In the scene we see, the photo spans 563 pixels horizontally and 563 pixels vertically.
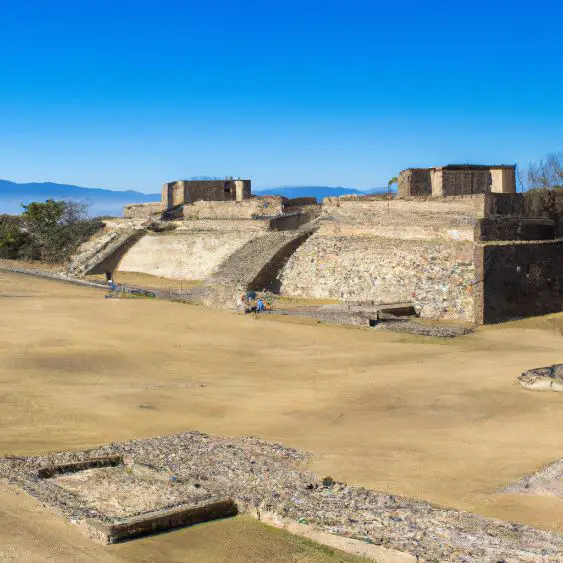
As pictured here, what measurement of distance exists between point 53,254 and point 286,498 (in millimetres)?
35007

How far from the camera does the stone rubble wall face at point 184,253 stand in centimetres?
3441

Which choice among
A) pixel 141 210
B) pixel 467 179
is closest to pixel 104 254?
pixel 141 210

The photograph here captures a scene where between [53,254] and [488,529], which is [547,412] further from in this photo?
[53,254]

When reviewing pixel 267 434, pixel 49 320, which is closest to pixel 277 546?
pixel 267 434

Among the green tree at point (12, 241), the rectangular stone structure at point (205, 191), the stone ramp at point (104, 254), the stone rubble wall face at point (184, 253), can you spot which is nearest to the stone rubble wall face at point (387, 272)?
the stone rubble wall face at point (184, 253)

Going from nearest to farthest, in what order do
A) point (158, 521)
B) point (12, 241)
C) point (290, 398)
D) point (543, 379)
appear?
point (158, 521), point (290, 398), point (543, 379), point (12, 241)

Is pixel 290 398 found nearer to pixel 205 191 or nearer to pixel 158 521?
pixel 158 521

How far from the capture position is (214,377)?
1747cm

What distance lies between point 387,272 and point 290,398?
12925 millimetres

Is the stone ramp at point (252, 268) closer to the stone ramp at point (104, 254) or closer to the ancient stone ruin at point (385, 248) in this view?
the ancient stone ruin at point (385, 248)

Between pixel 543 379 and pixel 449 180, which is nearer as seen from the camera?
pixel 543 379

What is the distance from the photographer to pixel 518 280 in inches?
1019

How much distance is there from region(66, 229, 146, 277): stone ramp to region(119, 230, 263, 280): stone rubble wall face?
52 centimetres

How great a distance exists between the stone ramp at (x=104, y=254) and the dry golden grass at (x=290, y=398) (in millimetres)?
11996
